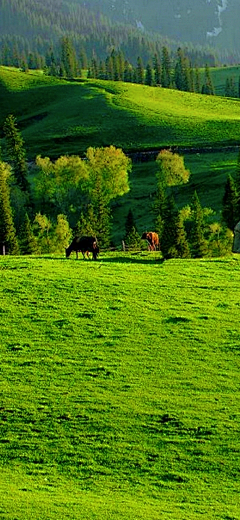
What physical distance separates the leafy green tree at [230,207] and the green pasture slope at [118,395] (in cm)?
5443

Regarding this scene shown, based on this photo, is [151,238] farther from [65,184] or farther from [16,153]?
[16,153]

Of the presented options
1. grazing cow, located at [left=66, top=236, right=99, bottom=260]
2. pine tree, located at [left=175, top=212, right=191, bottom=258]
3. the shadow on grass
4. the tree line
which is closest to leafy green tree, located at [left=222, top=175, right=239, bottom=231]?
the tree line

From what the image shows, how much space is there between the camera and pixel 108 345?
29.9 metres

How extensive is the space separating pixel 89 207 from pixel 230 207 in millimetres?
22844

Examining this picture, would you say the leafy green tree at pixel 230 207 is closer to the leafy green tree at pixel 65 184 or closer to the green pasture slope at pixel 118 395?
the leafy green tree at pixel 65 184

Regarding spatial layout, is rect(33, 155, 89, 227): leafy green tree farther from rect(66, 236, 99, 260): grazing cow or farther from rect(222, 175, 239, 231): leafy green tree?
rect(66, 236, 99, 260): grazing cow

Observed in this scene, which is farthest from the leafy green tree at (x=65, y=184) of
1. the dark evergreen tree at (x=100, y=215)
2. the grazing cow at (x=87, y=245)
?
the grazing cow at (x=87, y=245)

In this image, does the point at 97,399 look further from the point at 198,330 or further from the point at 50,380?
the point at 198,330

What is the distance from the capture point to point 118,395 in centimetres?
2575

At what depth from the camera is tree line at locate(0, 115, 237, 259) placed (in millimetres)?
87125

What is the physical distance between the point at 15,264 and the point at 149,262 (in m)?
8.88

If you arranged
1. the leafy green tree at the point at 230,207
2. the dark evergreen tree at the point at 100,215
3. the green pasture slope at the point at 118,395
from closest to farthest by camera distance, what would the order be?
the green pasture slope at the point at 118,395 < the leafy green tree at the point at 230,207 < the dark evergreen tree at the point at 100,215

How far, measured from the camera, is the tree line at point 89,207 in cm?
8712

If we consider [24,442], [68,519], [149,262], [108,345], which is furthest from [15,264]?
[68,519]
